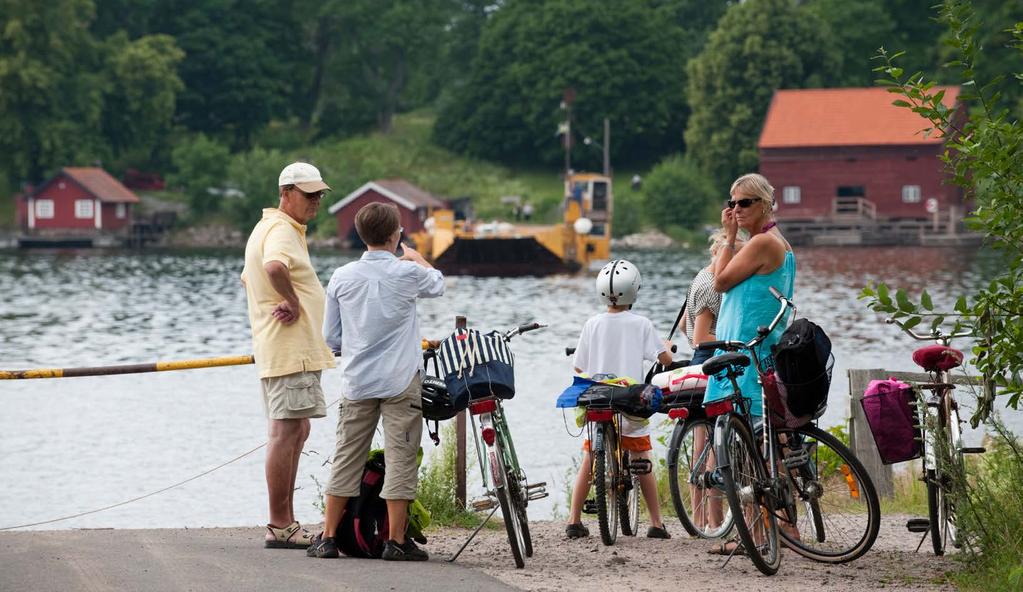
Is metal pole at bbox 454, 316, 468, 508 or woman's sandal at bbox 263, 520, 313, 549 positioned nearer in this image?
woman's sandal at bbox 263, 520, 313, 549

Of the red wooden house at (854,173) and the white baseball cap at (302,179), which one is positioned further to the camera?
the red wooden house at (854,173)

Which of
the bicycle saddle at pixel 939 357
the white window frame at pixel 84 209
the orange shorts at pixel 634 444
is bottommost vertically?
the orange shorts at pixel 634 444

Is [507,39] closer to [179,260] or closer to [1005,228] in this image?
[179,260]

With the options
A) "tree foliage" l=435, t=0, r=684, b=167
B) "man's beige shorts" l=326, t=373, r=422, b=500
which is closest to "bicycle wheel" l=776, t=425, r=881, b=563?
"man's beige shorts" l=326, t=373, r=422, b=500

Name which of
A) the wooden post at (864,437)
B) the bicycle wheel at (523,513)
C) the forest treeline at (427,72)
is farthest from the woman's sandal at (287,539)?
the forest treeline at (427,72)

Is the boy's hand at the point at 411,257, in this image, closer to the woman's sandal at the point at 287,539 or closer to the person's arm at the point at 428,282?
the person's arm at the point at 428,282

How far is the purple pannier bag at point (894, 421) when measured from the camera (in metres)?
7.53

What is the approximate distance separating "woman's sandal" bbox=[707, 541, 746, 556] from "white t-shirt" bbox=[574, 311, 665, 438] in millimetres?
726

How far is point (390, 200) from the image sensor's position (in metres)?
84.9

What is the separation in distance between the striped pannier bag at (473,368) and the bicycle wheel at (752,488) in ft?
3.60

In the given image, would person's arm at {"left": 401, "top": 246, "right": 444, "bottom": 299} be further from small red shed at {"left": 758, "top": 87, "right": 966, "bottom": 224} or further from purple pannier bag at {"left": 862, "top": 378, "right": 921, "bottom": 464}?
small red shed at {"left": 758, "top": 87, "right": 966, "bottom": 224}

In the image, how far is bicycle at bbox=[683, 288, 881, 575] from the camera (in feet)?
23.0

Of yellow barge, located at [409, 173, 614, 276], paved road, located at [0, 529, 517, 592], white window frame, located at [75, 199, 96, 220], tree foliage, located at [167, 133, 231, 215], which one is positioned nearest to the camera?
paved road, located at [0, 529, 517, 592]

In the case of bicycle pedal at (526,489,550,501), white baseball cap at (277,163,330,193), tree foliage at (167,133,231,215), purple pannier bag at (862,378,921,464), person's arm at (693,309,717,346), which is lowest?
bicycle pedal at (526,489,550,501)
